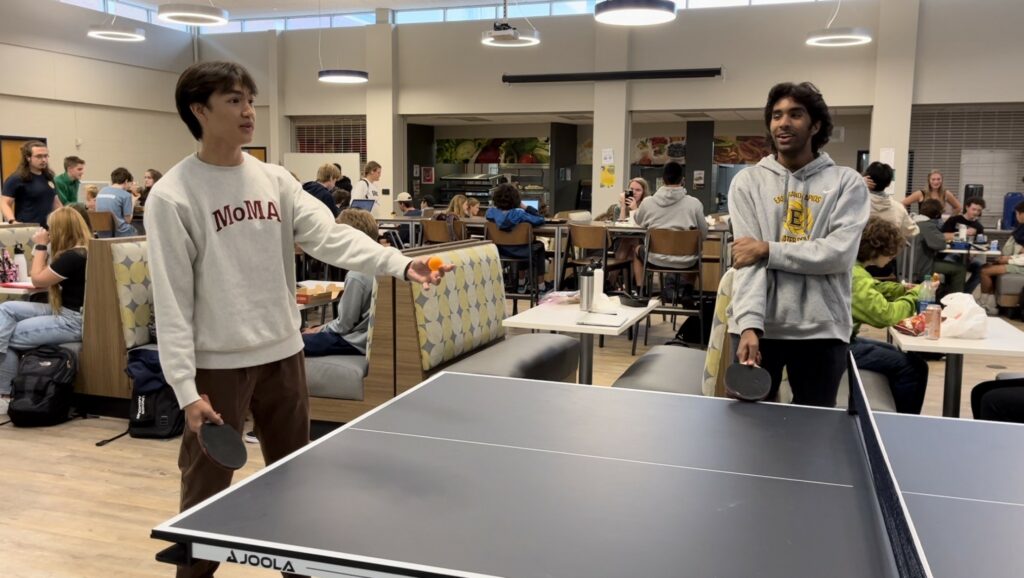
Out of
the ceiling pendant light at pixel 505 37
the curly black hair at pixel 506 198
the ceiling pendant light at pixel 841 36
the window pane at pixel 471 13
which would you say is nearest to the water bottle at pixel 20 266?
the curly black hair at pixel 506 198

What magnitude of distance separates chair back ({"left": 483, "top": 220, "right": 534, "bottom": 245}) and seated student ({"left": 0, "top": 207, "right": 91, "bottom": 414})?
11.4 feet

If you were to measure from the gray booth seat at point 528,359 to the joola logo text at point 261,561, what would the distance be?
7.83ft

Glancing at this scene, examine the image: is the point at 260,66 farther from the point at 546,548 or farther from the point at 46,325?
the point at 546,548

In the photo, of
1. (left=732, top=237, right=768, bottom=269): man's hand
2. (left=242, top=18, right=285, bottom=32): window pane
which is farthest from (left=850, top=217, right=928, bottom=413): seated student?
(left=242, top=18, right=285, bottom=32): window pane

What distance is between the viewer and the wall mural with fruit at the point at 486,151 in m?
16.1

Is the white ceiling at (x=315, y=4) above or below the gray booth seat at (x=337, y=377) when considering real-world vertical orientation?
above

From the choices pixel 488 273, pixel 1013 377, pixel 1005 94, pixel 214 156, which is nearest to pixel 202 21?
pixel 488 273

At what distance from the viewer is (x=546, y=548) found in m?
1.26

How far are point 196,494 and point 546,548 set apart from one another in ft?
3.86

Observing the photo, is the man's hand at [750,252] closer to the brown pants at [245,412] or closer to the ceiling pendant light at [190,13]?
the brown pants at [245,412]

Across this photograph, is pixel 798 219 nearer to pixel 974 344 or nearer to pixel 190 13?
pixel 974 344

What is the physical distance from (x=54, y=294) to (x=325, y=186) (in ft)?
12.4

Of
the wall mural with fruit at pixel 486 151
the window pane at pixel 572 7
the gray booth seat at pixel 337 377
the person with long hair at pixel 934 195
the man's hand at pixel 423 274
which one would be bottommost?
the gray booth seat at pixel 337 377

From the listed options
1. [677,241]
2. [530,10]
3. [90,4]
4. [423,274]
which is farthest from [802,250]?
[90,4]
